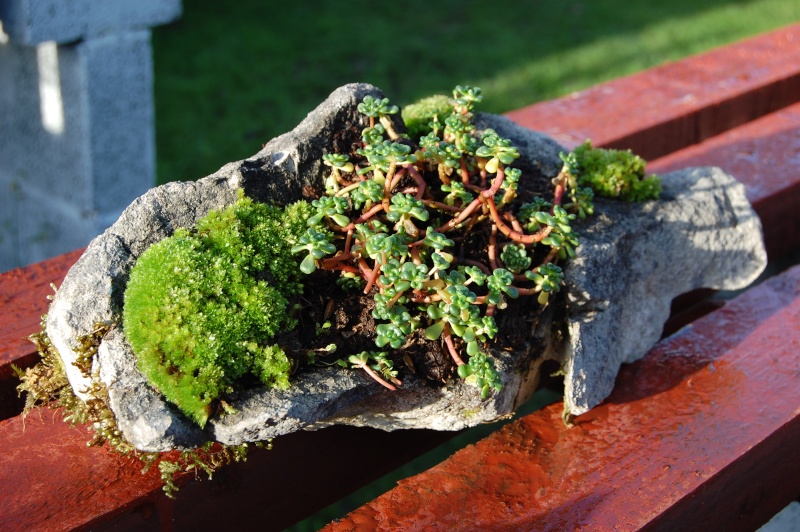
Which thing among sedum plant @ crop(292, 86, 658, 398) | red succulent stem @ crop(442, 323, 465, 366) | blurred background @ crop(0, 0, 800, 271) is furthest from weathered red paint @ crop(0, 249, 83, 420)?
blurred background @ crop(0, 0, 800, 271)

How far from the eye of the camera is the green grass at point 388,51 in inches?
242

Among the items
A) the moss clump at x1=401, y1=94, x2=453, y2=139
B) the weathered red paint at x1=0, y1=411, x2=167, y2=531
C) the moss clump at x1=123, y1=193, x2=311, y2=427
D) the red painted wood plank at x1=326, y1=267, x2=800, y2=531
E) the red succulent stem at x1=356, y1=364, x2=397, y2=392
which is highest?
the moss clump at x1=401, y1=94, x2=453, y2=139

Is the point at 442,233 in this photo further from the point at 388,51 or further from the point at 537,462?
the point at 388,51

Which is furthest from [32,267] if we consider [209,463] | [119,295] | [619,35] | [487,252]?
[619,35]

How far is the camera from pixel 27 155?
502 centimetres

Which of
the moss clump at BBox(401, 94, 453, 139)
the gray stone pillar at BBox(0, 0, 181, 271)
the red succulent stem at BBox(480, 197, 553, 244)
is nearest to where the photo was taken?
the red succulent stem at BBox(480, 197, 553, 244)

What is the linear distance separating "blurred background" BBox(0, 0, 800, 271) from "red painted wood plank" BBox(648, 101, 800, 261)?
2461mm

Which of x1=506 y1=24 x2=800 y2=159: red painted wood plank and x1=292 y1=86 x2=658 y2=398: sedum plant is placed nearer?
x1=292 y1=86 x2=658 y2=398: sedum plant

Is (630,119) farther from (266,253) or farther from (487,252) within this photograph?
(266,253)

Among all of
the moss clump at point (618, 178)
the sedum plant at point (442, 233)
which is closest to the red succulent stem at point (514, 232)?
the sedum plant at point (442, 233)

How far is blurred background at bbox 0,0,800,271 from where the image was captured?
4.32m

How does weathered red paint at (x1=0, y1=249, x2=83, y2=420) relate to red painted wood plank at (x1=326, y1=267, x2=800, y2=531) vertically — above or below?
above

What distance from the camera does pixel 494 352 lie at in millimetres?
2025

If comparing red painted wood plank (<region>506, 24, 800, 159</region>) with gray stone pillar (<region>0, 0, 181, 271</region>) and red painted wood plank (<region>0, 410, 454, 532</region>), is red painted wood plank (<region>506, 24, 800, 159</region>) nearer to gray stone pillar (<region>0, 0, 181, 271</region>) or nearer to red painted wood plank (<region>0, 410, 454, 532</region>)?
red painted wood plank (<region>0, 410, 454, 532</region>)
